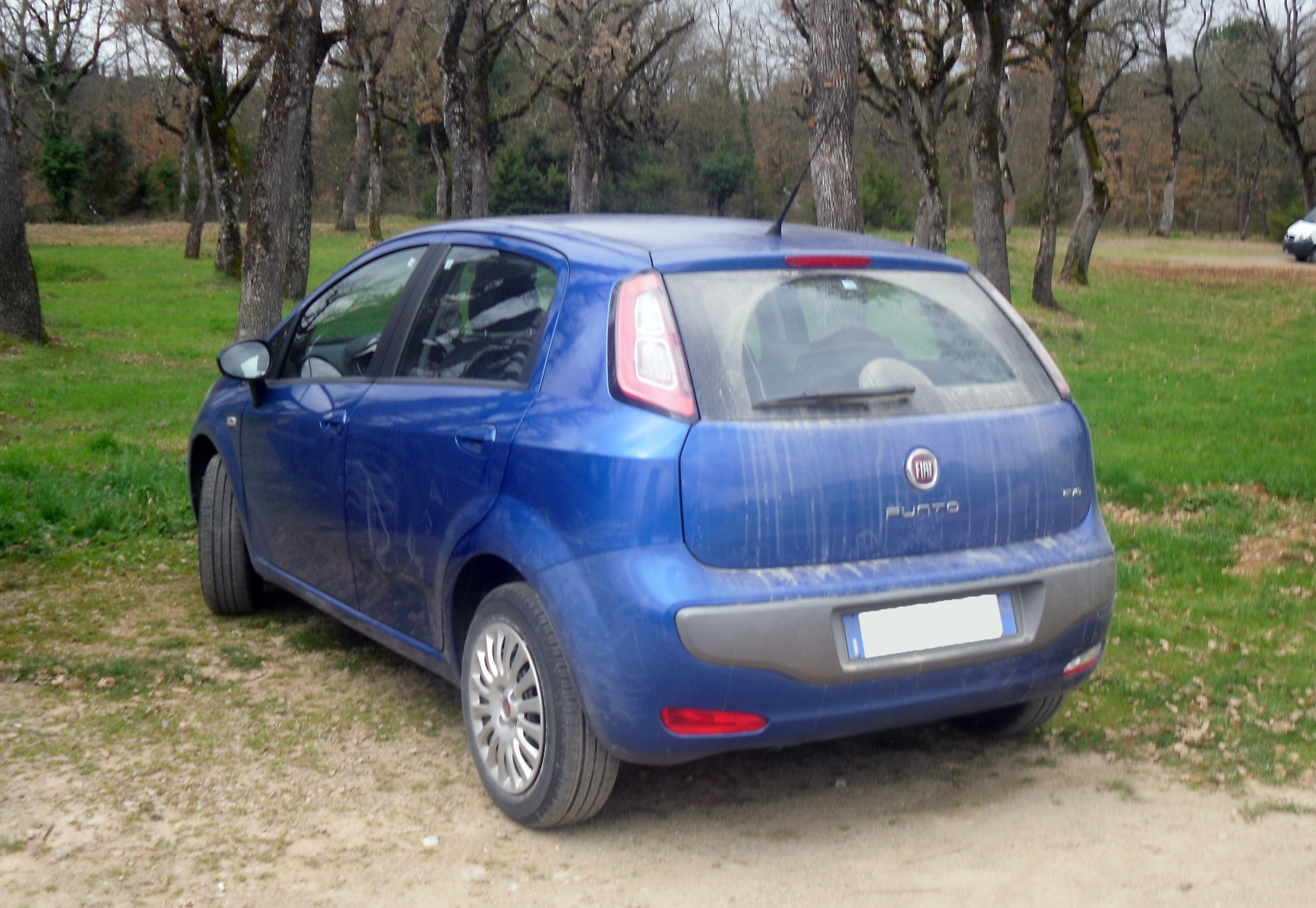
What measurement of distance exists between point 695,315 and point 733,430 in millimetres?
372

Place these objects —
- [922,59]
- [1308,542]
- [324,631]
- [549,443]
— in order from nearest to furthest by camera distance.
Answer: [549,443] < [324,631] < [1308,542] < [922,59]

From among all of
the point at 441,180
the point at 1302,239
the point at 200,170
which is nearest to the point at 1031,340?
the point at 200,170

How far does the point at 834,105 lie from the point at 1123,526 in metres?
4.45

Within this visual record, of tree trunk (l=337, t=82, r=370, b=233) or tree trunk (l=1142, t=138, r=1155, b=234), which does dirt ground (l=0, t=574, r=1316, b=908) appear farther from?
tree trunk (l=1142, t=138, r=1155, b=234)

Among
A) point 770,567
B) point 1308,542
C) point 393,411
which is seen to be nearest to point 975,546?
point 770,567

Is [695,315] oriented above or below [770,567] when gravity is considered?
above

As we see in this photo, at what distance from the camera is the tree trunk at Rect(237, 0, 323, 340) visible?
1247cm

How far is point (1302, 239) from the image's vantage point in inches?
1591

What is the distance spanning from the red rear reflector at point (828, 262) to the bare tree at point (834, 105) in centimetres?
667

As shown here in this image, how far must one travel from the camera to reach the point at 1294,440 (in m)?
10.6

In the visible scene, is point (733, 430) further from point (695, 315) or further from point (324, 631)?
point (324, 631)

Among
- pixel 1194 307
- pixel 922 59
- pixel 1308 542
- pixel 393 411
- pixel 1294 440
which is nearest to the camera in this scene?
pixel 393 411

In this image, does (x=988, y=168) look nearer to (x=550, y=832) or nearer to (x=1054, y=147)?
(x=1054, y=147)

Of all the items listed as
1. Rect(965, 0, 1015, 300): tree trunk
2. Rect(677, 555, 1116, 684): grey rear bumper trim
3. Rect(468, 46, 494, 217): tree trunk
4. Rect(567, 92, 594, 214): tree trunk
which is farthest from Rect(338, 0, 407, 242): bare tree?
Rect(677, 555, 1116, 684): grey rear bumper trim
